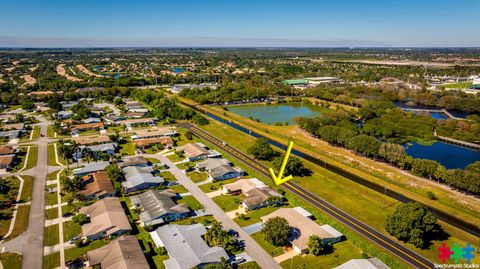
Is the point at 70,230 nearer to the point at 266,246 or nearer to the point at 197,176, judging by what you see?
the point at 197,176

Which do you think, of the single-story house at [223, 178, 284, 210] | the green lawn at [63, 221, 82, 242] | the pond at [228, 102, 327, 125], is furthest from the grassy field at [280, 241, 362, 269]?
the pond at [228, 102, 327, 125]

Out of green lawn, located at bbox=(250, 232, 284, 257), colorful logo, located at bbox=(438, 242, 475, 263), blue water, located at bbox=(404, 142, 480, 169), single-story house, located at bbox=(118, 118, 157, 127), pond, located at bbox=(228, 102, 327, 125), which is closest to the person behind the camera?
colorful logo, located at bbox=(438, 242, 475, 263)

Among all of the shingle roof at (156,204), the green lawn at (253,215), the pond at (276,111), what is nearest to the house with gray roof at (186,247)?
the shingle roof at (156,204)

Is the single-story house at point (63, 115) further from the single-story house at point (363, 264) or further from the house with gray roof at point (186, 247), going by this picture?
the single-story house at point (363, 264)

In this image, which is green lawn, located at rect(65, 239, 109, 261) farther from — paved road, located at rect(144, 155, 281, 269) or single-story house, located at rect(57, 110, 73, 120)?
single-story house, located at rect(57, 110, 73, 120)

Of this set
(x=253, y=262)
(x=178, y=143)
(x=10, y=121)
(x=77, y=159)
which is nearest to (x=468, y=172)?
(x=253, y=262)

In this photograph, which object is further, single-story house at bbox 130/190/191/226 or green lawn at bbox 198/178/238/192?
green lawn at bbox 198/178/238/192

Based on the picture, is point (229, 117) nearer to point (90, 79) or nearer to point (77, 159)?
point (77, 159)
